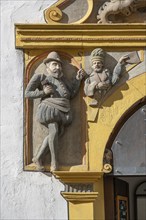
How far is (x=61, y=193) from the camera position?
23.3 feet

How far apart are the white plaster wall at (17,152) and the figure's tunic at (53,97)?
0.21 metres

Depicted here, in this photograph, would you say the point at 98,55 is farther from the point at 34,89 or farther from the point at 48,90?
the point at 34,89

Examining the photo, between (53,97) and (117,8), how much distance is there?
1253 millimetres

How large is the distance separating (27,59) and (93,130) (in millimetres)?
1095

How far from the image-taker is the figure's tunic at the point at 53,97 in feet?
23.6

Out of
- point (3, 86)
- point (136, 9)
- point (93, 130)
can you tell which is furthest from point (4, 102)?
point (136, 9)

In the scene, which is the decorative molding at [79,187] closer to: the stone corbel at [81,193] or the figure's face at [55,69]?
the stone corbel at [81,193]

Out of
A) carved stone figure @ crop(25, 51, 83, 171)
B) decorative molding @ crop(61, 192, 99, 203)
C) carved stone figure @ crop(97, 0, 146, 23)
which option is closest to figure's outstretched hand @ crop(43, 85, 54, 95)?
carved stone figure @ crop(25, 51, 83, 171)

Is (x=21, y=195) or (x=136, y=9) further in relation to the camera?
(x=136, y=9)

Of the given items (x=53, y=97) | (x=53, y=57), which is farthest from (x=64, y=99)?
(x=53, y=57)

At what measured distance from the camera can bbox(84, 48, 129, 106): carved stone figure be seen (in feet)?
24.0

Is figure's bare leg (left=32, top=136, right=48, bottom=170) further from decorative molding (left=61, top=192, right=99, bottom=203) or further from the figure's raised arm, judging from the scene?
the figure's raised arm

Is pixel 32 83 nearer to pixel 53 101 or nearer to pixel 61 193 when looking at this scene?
pixel 53 101

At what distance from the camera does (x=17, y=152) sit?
7.25m
